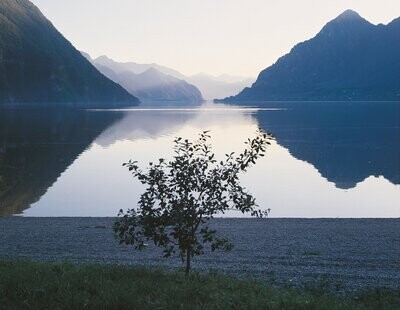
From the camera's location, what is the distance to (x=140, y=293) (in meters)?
13.6

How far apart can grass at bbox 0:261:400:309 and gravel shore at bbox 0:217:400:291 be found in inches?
108

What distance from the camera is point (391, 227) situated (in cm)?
3325

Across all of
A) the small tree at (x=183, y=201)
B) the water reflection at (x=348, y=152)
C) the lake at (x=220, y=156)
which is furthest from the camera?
the water reflection at (x=348, y=152)

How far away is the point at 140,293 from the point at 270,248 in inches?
505

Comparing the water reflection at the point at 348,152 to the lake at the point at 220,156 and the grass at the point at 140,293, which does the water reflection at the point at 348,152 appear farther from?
the grass at the point at 140,293

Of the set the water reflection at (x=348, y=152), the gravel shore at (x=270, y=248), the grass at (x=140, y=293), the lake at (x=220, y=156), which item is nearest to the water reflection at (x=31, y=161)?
the lake at (x=220, y=156)

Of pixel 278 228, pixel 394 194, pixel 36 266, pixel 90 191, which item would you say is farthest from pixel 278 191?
pixel 36 266

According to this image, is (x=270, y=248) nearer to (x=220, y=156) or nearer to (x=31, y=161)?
(x=31, y=161)

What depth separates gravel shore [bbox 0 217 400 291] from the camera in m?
19.9

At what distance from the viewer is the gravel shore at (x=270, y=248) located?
19938 millimetres

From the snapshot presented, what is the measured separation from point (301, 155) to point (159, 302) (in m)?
73.8

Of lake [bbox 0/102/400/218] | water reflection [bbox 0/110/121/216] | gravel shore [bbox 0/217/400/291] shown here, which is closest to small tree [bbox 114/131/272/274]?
gravel shore [bbox 0/217/400/291]

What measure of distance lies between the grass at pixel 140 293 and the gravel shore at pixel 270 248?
2.75 m

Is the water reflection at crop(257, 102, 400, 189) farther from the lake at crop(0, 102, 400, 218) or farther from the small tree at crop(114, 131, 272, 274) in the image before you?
the small tree at crop(114, 131, 272, 274)
